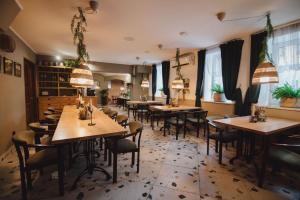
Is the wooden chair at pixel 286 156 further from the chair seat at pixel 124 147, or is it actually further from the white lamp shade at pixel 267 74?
the chair seat at pixel 124 147

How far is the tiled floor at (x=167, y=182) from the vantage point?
190cm

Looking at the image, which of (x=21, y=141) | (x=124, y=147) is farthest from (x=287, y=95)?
(x=21, y=141)

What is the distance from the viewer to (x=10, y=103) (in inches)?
131

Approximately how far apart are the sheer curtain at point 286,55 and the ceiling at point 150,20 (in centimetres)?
30

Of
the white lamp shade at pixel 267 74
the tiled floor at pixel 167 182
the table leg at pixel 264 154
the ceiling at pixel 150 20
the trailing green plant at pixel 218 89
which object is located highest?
the ceiling at pixel 150 20

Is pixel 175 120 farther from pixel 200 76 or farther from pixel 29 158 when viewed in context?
pixel 29 158

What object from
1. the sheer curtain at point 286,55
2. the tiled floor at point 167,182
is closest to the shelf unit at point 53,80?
Result: the tiled floor at point 167,182

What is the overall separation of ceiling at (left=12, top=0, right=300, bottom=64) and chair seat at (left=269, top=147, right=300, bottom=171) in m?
2.29

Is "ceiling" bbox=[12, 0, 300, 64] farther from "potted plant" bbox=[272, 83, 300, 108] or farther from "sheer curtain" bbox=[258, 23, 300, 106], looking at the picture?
"potted plant" bbox=[272, 83, 300, 108]

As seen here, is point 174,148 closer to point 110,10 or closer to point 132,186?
point 132,186

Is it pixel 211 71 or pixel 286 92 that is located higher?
pixel 211 71

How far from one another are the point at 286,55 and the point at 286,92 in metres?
0.84

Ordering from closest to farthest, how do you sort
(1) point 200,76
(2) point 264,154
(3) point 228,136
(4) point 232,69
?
1. (2) point 264,154
2. (3) point 228,136
3. (4) point 232,69
4. (1) point 200,76

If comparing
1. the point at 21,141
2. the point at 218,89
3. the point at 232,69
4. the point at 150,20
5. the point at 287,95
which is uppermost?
the point at 150,20
